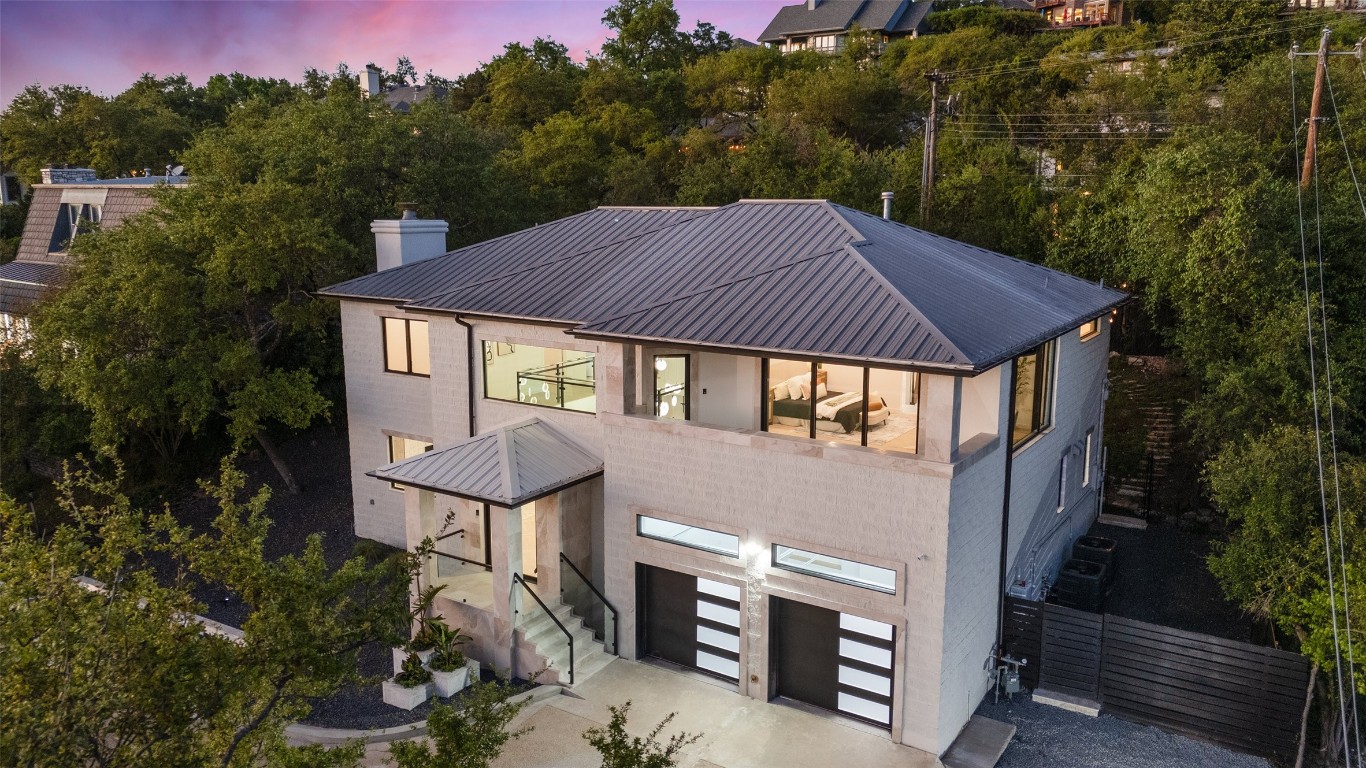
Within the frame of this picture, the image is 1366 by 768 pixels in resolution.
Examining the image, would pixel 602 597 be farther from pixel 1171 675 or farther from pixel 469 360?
pixel 1171 675

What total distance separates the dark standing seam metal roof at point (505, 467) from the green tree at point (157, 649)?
15.4 ft

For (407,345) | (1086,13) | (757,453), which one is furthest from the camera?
(1086,13)

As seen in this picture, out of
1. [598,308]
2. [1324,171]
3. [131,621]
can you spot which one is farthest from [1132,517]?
[131,621]

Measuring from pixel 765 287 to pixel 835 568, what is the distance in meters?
4.67

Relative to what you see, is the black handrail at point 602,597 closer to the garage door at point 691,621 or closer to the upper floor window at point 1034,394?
the garage door at point 691,621

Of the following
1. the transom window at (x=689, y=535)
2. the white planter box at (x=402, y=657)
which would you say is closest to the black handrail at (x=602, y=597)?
the transom window at (x=689, y=535)

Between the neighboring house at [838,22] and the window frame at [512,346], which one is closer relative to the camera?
the window frame at [512,346]

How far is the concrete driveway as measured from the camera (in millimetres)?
13078

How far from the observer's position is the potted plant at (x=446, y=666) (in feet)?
47.8

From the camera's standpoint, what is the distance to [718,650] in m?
15.2

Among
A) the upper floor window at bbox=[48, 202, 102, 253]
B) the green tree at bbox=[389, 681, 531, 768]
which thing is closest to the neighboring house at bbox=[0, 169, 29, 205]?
the upper floor window at bbox=[48, 202, 102, 253]

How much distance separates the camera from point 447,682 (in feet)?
47.7

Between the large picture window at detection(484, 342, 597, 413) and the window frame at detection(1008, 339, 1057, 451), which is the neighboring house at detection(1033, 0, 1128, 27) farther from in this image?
the large picture window at detection(484, 342, 597, 413)

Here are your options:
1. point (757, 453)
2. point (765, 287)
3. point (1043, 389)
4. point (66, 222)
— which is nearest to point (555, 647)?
point (757, 453)
